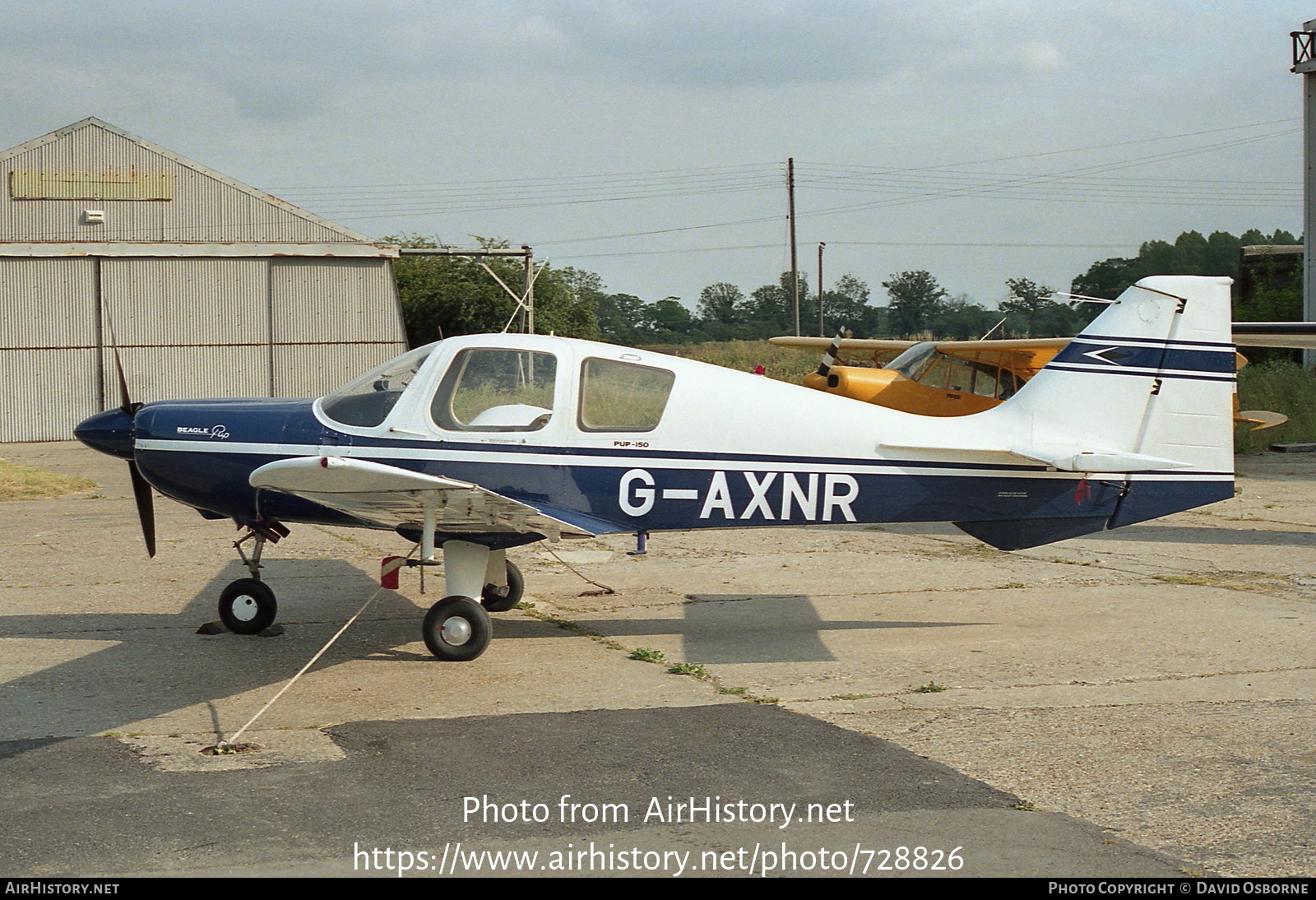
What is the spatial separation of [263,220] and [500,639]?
26.4 m

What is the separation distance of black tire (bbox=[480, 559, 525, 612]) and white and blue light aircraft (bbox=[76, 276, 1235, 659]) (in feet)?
3.40

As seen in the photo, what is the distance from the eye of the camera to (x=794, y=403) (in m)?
7.79

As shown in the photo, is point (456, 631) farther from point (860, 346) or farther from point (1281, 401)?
point (1281, 401)

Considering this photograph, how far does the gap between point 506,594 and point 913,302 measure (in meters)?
71.8

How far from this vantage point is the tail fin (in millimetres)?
7742

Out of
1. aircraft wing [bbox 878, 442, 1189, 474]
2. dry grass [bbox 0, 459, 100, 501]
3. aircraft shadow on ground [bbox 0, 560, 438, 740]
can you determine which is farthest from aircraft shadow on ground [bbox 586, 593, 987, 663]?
dry grass [bbox 0, 459, 100, 501]

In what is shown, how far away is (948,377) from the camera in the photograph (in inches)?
688

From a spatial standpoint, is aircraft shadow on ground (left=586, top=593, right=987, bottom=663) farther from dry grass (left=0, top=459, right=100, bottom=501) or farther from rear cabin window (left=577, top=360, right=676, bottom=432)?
dry grass (left=0, top=459, right=100, bottom=501)

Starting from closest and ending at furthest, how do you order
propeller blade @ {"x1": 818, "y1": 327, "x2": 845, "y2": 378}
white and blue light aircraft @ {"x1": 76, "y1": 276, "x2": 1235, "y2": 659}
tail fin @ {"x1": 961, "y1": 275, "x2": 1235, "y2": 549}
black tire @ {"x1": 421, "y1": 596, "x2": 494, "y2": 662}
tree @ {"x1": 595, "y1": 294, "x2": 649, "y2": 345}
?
black tire @ {"x1": 421, "y1": 596, "x2": 494, "y2": 662} < white and blue light aircraft @ {"x1": 76, "y1": 276, "x2": 1235, "y2": 659} < tail fin @ {"x1": 961, "y1": 275, "x2": 1235, "y2": 549} < propeller blade @ {"x1": 818, "y1": 327, "x2": 845, "y2": 378} < tree @ {"x1": 595, "y1": 294, "x2": 649, "y2": 345}

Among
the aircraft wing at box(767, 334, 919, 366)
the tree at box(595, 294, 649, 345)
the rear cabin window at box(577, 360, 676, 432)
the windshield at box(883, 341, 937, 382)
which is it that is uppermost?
the tree at box(595, 294, 649, 345)

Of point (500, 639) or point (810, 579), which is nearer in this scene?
point (500, 639)

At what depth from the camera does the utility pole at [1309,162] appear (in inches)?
1291

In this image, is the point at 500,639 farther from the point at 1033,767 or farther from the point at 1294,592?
the point at 1294,592

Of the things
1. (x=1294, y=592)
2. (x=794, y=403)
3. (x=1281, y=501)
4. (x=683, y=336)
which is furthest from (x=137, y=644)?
(x=683, y=336)
